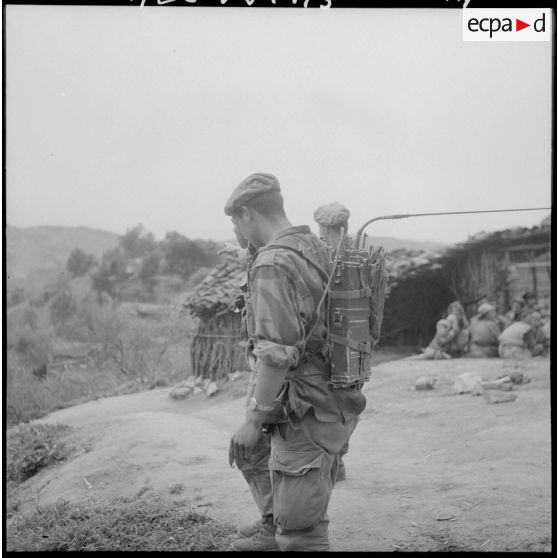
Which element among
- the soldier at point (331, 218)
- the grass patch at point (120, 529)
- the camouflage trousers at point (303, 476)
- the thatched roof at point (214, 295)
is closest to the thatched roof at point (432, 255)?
the thatched roof at point (214, 295)

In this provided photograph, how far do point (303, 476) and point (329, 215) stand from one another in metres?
2.32

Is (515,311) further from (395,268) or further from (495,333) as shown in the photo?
(395,268)

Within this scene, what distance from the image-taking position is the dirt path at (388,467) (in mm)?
3508

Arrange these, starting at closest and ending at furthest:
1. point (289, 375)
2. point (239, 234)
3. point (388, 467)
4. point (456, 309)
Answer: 1. point (289, 375)
2. point (239, 234)
3. point (388, 467)
4. point (456, 309)

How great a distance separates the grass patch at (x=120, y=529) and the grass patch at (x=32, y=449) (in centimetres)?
107

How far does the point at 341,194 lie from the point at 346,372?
2.33 meters

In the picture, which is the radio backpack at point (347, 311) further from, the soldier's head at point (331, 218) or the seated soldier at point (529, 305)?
the seated soldier at point (529, 305)

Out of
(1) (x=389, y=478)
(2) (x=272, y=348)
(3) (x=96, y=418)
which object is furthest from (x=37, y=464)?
(2) (x=272, y=348)

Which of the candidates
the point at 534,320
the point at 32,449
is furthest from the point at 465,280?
the point at 32,449

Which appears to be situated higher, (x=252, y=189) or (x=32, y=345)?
(x=252, y=189)

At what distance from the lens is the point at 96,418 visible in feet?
19.2

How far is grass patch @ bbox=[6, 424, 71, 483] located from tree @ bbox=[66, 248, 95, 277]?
168cm

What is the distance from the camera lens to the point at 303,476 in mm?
2545

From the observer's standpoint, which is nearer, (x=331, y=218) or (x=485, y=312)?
(x=331, y=218)
